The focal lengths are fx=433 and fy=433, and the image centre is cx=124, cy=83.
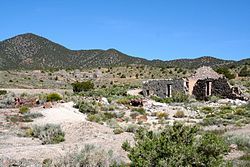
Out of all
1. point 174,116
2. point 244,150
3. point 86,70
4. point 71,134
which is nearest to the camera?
point 244,150

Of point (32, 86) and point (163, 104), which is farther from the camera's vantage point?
A: point (32, 86)

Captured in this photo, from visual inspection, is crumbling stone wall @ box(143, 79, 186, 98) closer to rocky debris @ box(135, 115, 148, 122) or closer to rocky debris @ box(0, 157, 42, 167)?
rocky debris @ box(135, 115, 148, 122)

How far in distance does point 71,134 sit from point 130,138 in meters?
3.34

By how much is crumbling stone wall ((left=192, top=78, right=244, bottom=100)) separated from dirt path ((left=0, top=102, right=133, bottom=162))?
18197mm

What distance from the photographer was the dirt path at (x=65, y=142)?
1396 centimetres

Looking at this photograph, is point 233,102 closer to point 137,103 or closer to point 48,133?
point 137,103

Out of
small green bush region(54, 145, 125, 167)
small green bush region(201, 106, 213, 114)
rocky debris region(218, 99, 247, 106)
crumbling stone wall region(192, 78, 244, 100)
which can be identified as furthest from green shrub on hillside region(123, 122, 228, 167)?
crumbling stone wall region(192, 78, 244, 100)

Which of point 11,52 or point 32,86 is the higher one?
point 11,52

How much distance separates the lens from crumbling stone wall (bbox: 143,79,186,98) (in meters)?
43.8

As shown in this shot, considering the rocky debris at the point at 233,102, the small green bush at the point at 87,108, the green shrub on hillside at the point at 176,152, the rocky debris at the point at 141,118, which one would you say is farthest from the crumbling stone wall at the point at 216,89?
the green shrub on hillside at the point at 176,152

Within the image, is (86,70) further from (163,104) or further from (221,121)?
(221,121)

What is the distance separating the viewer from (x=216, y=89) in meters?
42.8

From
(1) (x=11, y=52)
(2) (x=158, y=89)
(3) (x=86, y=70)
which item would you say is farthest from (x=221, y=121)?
(1) (x=11, y=52)

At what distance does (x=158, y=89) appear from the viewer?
45.7 metres
